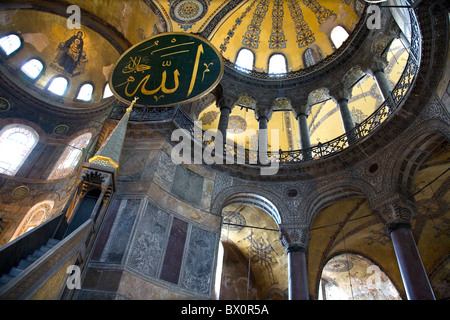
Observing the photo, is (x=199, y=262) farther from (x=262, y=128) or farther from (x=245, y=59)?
(x=245, y=59)

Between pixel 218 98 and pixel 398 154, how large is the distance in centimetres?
668

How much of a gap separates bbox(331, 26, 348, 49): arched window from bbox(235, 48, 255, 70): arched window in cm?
347

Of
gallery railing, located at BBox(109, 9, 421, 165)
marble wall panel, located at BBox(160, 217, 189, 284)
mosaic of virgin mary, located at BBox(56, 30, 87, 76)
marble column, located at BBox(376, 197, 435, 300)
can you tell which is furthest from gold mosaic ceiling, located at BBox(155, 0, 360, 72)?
marble wall panel, located at BBox(160, 217, 189, 284)

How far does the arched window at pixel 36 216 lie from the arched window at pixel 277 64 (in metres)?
10.5

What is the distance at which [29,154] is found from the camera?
41.5 feet

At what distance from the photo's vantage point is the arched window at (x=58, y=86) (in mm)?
14812

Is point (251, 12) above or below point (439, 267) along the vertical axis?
above

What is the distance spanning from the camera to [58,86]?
15070mm

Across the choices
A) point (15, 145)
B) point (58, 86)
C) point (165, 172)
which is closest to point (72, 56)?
point (58, 86)

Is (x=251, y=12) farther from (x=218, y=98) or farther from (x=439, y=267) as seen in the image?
(x=439, y=267)

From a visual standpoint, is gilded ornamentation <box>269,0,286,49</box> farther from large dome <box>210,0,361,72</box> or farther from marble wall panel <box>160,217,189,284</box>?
marble wall panel <box>160,217,189,284</box>

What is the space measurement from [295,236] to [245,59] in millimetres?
8480

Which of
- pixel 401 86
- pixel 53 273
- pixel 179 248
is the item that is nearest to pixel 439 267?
pixel 401 86

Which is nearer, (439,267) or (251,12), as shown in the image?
(439,267)
